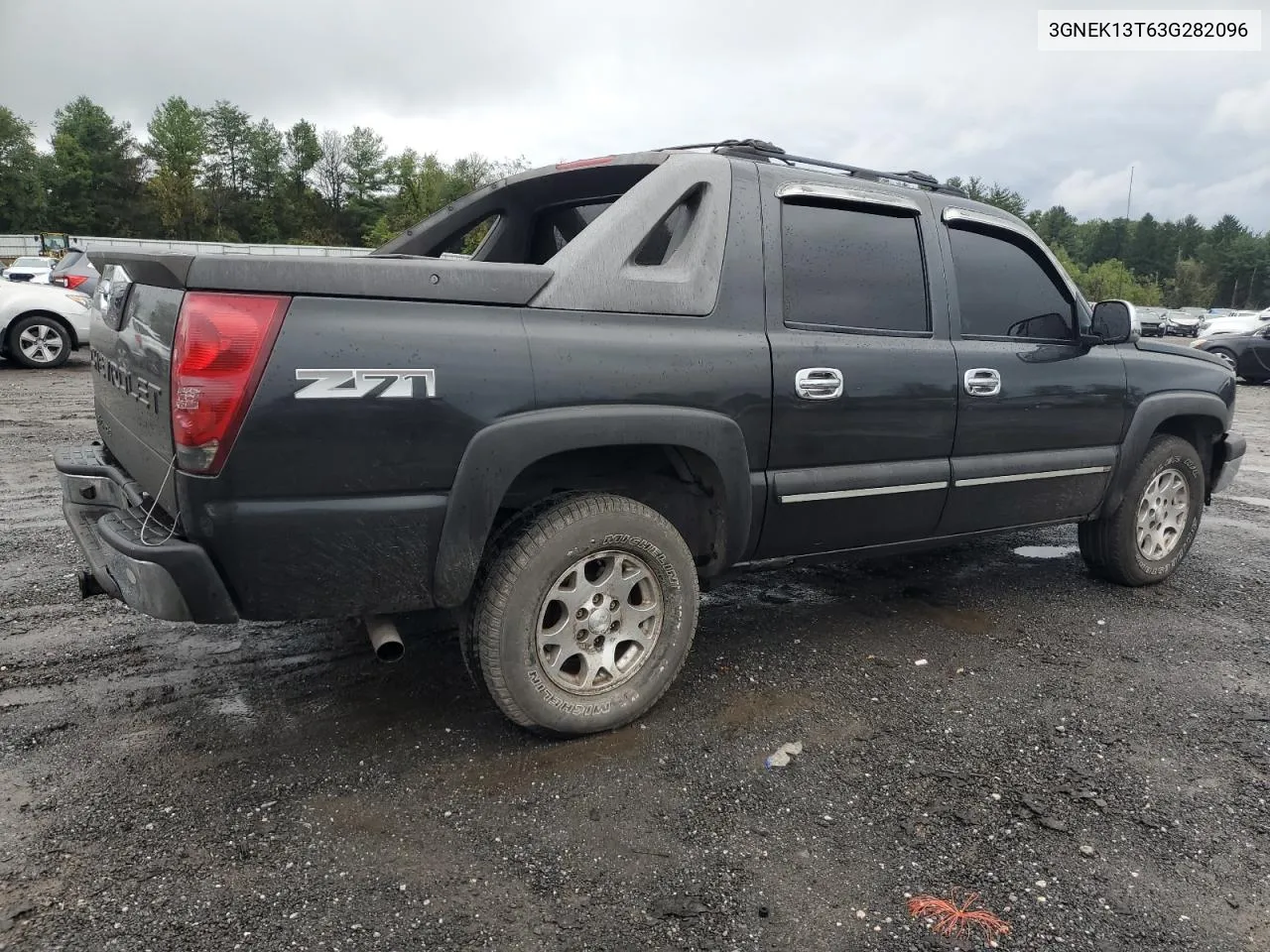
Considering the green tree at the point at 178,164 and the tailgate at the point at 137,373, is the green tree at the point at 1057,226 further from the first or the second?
the tailgate at the point at 137,373

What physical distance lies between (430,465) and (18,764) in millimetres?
1578

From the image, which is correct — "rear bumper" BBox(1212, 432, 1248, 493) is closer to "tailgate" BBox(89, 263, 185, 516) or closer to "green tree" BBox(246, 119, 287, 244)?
"tailgate" BBox(89, 263, 185, 516)

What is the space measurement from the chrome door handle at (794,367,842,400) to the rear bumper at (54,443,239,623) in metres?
1.96

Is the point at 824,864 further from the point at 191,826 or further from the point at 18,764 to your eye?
the point at 18,764

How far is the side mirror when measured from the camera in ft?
13.7

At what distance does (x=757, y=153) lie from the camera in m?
3.38

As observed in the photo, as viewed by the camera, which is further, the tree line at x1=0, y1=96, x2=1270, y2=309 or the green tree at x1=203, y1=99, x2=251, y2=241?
the green tree at x1=203, y1=99, x2=251, y2=241

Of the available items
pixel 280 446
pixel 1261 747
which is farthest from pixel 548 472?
pixel 1261 747

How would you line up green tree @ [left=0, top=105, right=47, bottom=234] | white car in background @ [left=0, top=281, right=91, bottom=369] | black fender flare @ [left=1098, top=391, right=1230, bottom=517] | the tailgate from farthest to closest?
1. green tree @ [left=0, top=105, right=47, bottom=234]
2. white car in background @ [left=0, top=281, right=91, bottom=369]
3. black fender flare @ [left=1098, top=391, right=1230, bottom=517]
4. the tailgate

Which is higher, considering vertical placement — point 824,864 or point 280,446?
point 280,446

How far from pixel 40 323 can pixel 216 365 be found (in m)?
11.7

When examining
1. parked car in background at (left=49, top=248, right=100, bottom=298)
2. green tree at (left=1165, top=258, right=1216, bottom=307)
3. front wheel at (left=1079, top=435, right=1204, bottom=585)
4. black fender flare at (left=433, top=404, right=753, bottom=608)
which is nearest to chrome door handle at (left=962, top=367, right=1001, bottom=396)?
front wheel at (left=1079, top=435, right=1204, bottom=585)

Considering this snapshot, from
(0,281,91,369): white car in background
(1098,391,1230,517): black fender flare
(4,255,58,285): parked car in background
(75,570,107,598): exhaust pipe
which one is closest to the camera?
(75,570,107,598): exhaust pipe

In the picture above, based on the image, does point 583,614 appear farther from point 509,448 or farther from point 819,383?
point 819,383
